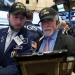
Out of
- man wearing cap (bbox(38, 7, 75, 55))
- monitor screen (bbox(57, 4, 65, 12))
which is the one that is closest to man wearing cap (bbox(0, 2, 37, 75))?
man wearing cap (bbox(38, 7, 75, 55))

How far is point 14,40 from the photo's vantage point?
1774mm

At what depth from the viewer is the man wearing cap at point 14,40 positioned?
171 cm

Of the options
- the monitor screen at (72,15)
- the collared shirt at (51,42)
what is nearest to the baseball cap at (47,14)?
the collared shirt at (51,42)

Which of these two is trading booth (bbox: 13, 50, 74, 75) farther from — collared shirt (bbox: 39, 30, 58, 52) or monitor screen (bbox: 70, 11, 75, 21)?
monitor screen (bbox: 70, 11, 75, 21)

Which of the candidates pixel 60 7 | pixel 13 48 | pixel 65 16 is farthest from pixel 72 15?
pixel 13 48

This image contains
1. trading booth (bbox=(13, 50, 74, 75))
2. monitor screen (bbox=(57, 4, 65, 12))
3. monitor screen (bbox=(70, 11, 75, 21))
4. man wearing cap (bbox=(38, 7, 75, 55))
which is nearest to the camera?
trading booth (bbox=(13, 50, 74, 75))

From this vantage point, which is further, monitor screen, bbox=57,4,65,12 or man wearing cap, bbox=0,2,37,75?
monitor screen, bbox=57,4,65,12

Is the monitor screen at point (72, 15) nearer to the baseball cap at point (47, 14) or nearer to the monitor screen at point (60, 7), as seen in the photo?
the monitor screen at point (60, 7)

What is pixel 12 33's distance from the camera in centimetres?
188

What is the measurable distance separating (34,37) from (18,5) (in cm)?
37

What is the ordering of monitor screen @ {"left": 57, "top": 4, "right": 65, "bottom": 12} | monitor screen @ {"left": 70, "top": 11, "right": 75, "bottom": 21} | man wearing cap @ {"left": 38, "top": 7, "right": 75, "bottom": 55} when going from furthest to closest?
monitor screen @ {"left": 57, "top": 4, "right": 65, "bottom": 12} < monitor screen @ {"left": 70, "top": 11, "right": 75, "bottom": 21} < man wearing cap @ {"left": 38, "top": 7, "right": 75, "bottom": 55}

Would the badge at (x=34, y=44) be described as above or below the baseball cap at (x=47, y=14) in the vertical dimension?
below

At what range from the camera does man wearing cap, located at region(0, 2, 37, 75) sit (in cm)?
171

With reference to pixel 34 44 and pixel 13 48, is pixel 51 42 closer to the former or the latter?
pixel 34 44
